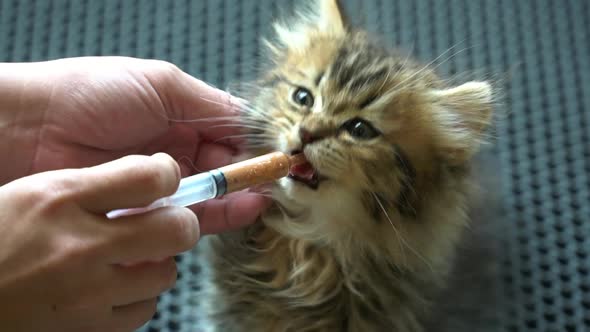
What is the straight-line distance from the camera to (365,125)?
106 cm

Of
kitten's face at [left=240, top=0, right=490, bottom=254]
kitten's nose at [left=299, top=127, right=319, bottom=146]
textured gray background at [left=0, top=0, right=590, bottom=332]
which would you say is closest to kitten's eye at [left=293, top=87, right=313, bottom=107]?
kitten's face at [left=240, top=0, right=490, bottom=254]

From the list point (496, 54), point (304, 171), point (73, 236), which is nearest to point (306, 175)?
point (304, 171)

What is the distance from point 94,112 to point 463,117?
2.34 ft

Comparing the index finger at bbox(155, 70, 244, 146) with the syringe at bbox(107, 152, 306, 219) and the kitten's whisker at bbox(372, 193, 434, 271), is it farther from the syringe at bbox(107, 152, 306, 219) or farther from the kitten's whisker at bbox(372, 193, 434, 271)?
the kitten's whisker at bbox(372, 193, 434, 271)

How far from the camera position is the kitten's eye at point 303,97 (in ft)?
3.66

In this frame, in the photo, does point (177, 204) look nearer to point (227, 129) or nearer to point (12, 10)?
point (227, 129)

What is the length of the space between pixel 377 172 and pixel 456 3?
0.94 m

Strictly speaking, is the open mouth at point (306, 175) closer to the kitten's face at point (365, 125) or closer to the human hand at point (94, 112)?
the kitten's face at point (365, 125)

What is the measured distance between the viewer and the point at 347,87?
1.07 meters

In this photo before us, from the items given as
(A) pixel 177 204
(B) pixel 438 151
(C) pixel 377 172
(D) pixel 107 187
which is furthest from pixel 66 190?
(B) pixel 438 151

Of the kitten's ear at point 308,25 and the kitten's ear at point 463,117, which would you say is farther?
the kitten's ear at point 308,25

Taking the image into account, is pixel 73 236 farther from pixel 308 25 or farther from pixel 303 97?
pixel 308 25

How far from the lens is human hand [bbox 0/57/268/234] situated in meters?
1.12

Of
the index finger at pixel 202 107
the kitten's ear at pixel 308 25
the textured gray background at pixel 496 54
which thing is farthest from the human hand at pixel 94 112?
the textured gray background at pixel 496 54
